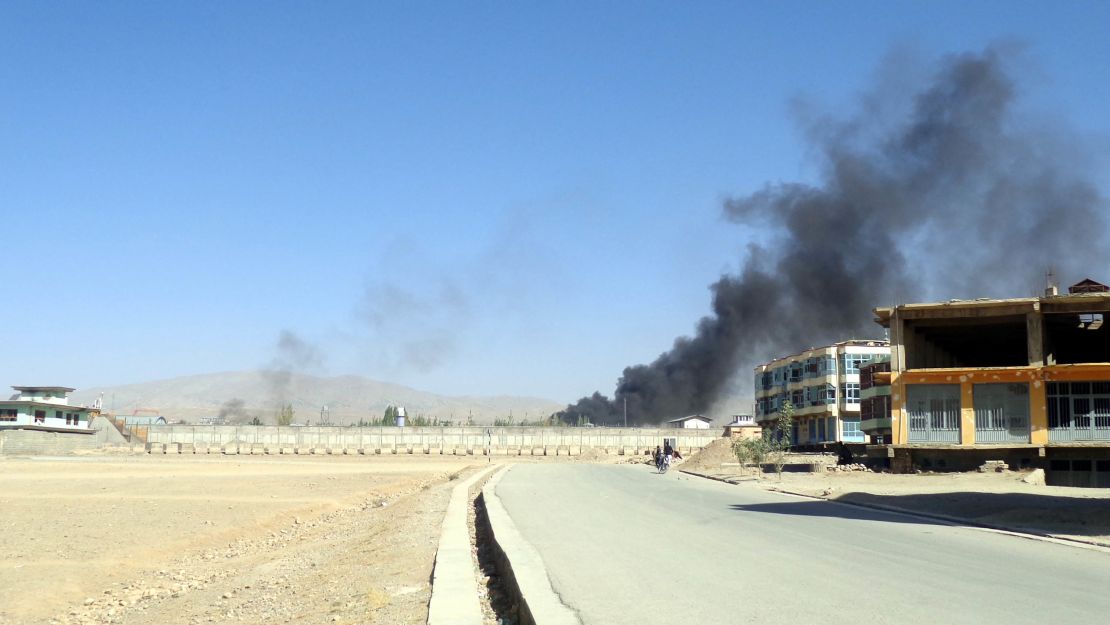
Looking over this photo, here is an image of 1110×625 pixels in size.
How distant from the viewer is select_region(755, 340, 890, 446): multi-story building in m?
73.4

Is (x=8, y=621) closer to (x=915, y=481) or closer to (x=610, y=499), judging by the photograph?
(x=610, y=499)

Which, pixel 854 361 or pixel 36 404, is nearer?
pixel 854 361

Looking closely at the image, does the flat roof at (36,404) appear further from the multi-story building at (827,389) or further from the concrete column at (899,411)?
the concrete column at (899,411)

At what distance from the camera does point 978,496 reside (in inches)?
1077

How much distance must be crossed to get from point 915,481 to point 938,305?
7432mm

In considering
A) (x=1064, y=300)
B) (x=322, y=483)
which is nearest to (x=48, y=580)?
(x=322, y=483)

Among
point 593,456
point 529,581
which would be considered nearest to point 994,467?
point 529,581

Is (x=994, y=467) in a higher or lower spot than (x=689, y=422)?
lower

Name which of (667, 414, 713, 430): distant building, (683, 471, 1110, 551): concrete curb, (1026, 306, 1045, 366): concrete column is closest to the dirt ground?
(683, 471, 1110, 551): concrete curb

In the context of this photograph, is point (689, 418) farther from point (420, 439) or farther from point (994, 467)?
point (994, 467)

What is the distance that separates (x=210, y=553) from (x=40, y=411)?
241 feet

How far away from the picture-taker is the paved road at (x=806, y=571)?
851cm

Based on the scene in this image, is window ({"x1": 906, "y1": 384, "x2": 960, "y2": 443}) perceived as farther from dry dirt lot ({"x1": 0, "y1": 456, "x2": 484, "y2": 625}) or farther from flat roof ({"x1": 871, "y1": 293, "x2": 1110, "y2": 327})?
dry dirt lot ({"x1": 0, "y1": 456, "x2": 484, "y2": 625})

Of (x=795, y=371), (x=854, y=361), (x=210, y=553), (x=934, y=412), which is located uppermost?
(x=854, y=361)
